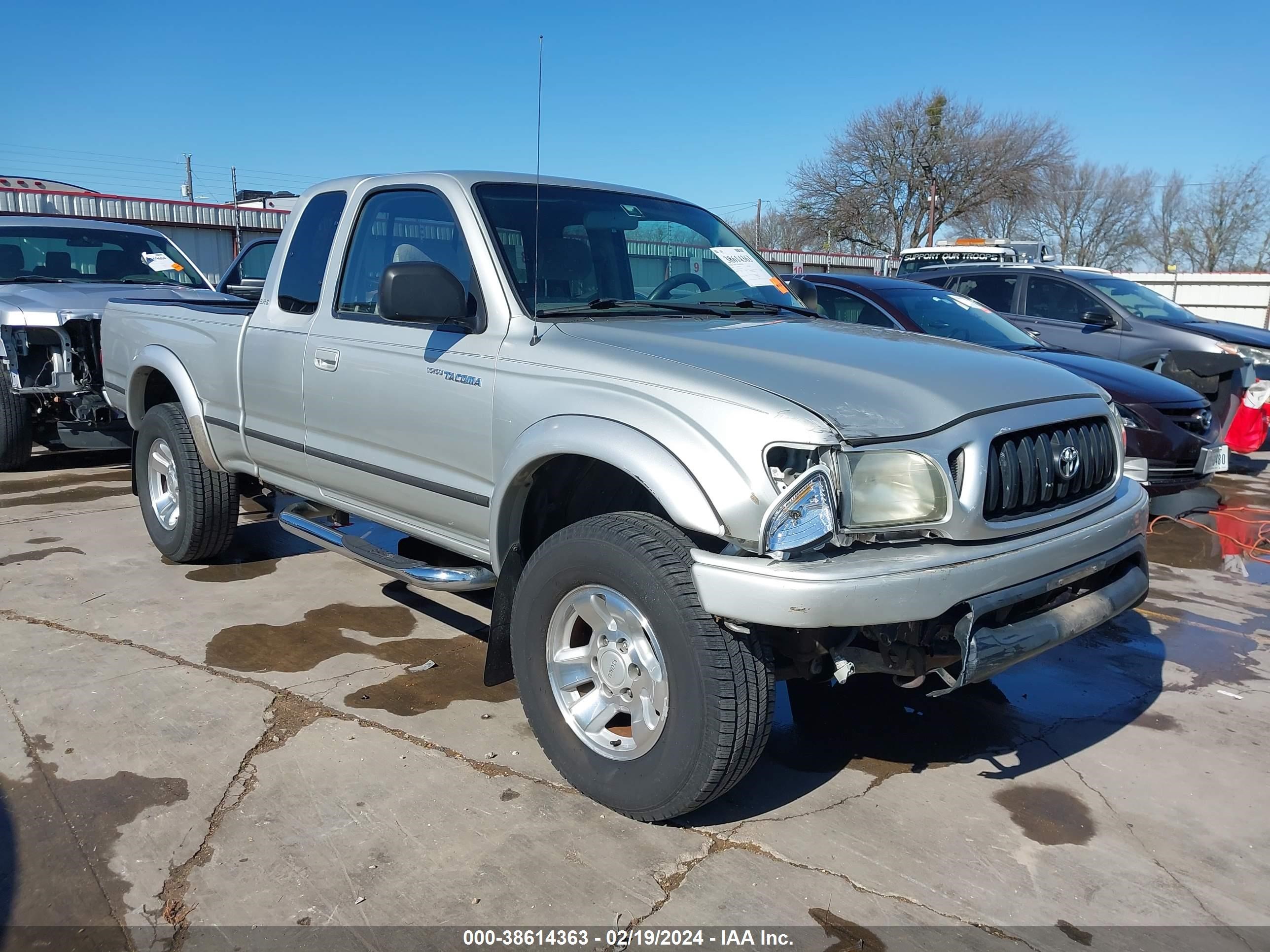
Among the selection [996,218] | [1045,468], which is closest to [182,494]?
[1045,468]

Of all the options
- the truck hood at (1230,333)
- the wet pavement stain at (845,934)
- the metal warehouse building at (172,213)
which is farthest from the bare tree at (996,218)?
the wet pavement stain at (845,934)

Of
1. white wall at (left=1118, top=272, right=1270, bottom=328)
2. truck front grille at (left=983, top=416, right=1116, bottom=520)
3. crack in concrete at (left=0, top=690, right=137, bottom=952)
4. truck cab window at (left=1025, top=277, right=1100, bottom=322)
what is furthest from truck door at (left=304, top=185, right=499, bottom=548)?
white wall at (left=1118, top=272, right=1270, bottom=328)

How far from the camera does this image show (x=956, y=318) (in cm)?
708

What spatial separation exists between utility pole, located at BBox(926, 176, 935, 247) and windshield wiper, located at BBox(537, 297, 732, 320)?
110 feet

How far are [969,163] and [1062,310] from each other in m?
33.6

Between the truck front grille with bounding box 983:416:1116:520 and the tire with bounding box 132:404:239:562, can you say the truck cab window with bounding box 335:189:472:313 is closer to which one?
the tire with bounding box 132:404:239:562

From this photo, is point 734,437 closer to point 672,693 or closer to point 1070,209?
point 672,693

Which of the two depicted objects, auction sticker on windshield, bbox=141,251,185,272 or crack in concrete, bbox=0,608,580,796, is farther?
auction sticker on windshield, bbox=141,251,185,272

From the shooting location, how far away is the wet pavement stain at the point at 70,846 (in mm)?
2447

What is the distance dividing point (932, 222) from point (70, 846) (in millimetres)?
37549

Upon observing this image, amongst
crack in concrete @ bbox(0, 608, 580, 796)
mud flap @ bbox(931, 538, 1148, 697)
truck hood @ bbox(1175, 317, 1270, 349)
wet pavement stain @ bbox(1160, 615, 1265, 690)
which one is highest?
truck hood @ bbox(1175, 317, 1270, 349)

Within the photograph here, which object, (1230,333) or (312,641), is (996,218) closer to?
(1230,333)

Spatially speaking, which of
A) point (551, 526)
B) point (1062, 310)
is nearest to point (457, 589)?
point (551, 526)

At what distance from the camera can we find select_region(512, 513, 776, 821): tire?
259 centimetres
